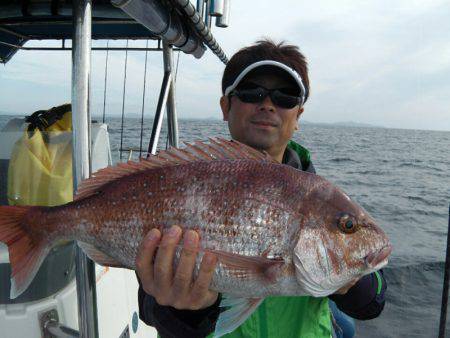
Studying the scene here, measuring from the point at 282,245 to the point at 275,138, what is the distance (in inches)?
32.8

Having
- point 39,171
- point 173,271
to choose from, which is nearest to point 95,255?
point 173,271

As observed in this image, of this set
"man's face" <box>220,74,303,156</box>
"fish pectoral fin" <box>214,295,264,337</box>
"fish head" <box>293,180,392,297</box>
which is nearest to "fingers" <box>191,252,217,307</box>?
"fish pectoral fin" <box>214,295,264,337</box>

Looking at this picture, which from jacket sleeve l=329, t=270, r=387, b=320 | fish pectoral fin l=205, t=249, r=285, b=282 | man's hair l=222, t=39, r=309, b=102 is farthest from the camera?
man's hair l=222, t=39, r=309, b=102

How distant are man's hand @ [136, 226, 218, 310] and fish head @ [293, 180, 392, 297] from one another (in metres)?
0.35

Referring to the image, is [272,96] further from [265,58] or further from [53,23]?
[53,23]

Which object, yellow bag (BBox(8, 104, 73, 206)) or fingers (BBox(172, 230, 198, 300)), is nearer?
fingers (BBox(172, 230, 198, 300))

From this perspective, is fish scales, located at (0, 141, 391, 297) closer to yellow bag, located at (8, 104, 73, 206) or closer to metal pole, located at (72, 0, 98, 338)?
metal pole, located at (72, 0, 98, 338)

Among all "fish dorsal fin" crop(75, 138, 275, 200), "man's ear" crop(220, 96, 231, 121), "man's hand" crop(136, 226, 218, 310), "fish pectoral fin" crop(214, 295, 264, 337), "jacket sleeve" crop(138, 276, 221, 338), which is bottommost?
"jacket sleeve" crop(138, 276, 221, 338)

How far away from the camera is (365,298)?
1.92 meters

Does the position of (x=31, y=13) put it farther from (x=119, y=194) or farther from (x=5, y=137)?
(x=119, y=194)

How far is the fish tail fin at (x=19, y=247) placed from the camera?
4.88ft

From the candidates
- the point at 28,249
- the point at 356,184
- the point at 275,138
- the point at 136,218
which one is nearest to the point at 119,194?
the point at 136,218

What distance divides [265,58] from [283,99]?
36 cm

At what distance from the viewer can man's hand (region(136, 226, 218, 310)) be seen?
1454mm
